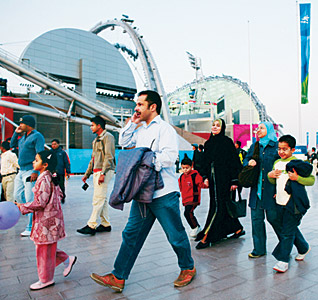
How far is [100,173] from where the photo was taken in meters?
5.18

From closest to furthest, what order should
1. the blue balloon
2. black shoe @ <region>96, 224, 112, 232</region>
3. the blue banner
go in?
the blue balloon → black shoe @ <region>96, 224, 112, 232</region> → the blue banner

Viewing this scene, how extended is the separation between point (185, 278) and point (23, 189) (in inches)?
134

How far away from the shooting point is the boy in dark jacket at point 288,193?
335cm

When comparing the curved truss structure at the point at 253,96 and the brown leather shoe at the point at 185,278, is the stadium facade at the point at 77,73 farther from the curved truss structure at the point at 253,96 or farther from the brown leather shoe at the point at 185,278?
the brown leather shoe at the point at 185,278

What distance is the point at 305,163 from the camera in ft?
11.0

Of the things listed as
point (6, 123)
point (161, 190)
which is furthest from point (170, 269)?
point (6, 123)

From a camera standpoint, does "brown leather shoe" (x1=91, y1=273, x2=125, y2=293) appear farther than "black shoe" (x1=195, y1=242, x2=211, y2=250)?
No

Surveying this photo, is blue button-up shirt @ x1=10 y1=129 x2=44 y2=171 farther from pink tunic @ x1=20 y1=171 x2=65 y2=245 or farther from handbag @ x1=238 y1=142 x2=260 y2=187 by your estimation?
handbag @ x1=238 y1=142 x2=260 y2=187

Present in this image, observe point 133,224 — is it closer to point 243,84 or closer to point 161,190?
point 161,190

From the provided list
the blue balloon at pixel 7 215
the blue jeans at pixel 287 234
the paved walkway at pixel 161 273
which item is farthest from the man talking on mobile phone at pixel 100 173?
the blue jeans at pixel 287 234

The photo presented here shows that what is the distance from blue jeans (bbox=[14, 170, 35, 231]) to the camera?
5010mm

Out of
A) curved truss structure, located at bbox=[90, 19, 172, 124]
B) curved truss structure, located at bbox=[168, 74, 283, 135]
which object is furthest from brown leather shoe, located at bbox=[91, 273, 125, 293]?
curved truss structure, located at bbox=[168, 74, 283, 135]

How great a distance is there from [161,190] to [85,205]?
5.77 meters

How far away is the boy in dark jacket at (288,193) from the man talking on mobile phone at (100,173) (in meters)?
2.57
